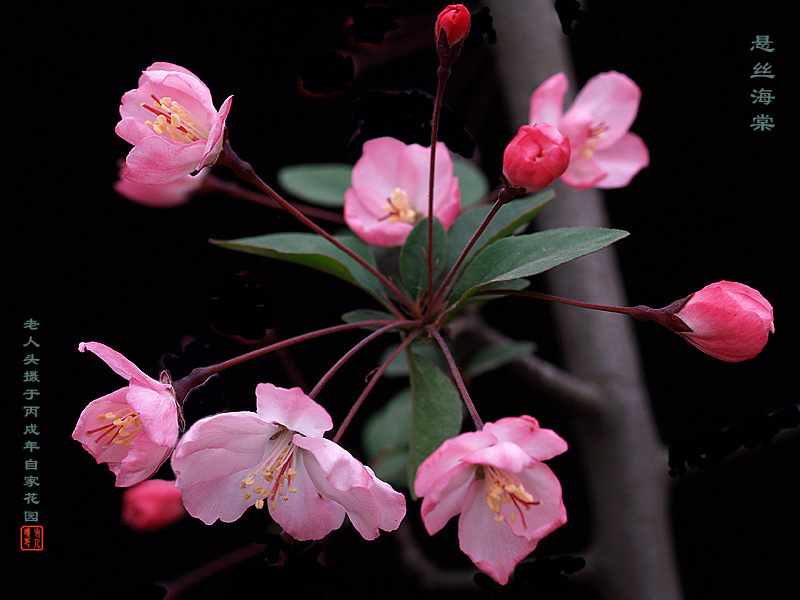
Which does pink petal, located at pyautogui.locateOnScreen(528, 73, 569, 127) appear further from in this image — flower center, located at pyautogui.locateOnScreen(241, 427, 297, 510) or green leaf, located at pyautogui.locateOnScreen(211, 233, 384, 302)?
flower center, located at pyautogui.locateOnScreen(241, 427, 297, 510)

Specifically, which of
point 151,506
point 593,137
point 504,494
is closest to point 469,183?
point 593,137

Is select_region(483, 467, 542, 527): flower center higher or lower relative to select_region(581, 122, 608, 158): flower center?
lower

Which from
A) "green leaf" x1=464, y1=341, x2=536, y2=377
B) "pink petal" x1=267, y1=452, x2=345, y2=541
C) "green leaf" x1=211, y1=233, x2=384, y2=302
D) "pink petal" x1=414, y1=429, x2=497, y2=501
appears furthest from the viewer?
"green leaf" x1=464, y1=341, x2=536, y2=377

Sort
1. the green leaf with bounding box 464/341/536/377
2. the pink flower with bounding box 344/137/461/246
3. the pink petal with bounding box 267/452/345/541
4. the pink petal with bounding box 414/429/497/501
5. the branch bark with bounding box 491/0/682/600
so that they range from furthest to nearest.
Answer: the branch bark with bounding box 491/0/682/600, the green leaf with bounding box 464/341/536/377, the pink flower with bounding box 344/137/461/246, the pink petal with bounding box 267/452/345/541, the pink petal with bounding box 414/429/497/501

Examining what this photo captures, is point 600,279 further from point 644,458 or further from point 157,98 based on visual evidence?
point 157,98

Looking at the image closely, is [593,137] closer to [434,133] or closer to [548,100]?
[548,100]

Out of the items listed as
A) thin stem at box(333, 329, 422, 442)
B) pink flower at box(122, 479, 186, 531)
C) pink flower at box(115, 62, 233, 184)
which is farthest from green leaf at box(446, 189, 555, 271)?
pink flower at box(122, 479, 186, 531)

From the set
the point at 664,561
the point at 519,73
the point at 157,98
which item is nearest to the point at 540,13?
the point at 519,73

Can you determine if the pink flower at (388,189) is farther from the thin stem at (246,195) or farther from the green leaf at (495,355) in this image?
the green leaf at (495,355)
